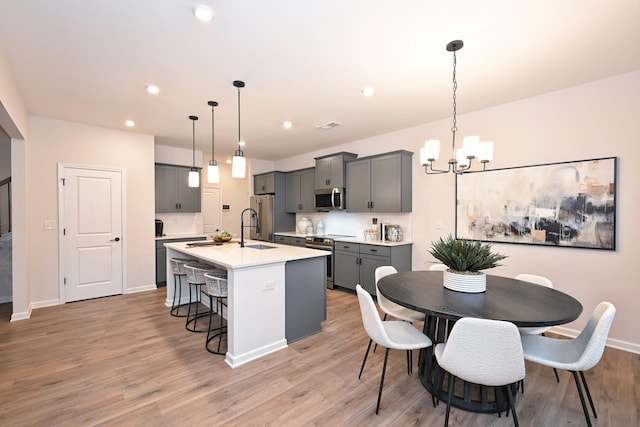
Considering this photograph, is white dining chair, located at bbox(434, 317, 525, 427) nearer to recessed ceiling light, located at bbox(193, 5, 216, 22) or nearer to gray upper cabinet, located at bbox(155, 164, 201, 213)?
recessed ceiling light, located at bbox(193, 5, 216, 22)

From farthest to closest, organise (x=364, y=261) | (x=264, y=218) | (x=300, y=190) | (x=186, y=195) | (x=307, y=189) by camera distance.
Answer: (x=264, y=218), (x=300, y=190), (x=307, y=189), (x=186, y=195), (x=364, y=261)

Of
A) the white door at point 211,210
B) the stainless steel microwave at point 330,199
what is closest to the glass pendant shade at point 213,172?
the stainless steel microwave at point 330,199

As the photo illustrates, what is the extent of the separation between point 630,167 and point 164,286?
6422mm

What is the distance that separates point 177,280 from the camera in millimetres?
4121

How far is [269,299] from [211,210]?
5.18 meters

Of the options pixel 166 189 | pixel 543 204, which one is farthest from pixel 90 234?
pixel 543 204

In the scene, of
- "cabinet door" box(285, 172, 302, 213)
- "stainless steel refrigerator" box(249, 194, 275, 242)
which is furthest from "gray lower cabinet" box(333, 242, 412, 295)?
"stainless steel refrigerator" box(249, 194, 275, 242)

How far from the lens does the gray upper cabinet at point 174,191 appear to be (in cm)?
540

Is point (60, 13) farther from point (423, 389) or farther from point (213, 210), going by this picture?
point (213, 210)

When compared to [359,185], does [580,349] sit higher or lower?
lower

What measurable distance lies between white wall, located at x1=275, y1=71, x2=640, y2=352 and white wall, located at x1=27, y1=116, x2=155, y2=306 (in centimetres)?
485

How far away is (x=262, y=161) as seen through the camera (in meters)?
7.20

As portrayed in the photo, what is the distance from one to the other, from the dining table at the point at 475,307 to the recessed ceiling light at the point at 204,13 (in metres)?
2.20

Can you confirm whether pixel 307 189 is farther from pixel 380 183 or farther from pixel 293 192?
pixel 380 183
